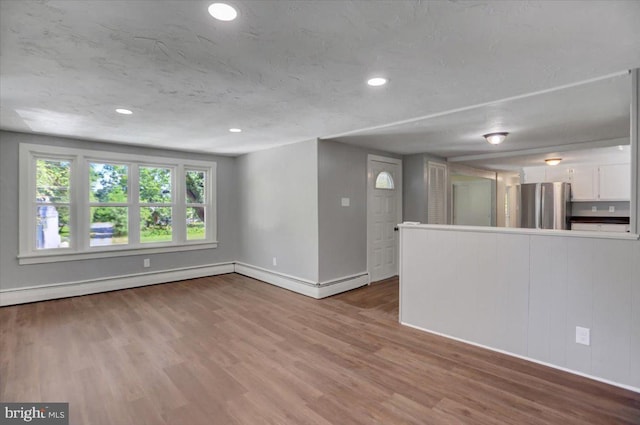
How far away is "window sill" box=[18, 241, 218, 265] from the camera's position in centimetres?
428

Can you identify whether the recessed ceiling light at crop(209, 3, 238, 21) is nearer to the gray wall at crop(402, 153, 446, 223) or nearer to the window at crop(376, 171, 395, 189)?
the window at crop(376, 171, 395, 189)

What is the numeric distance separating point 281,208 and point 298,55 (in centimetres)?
336

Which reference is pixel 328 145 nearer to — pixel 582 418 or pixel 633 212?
pixel 633 212

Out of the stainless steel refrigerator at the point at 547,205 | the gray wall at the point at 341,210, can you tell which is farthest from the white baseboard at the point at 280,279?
the stainless steel refrigerator at the point at 547,205

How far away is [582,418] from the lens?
1.96 m

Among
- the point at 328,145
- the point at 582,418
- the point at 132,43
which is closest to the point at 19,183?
the point at 132,43

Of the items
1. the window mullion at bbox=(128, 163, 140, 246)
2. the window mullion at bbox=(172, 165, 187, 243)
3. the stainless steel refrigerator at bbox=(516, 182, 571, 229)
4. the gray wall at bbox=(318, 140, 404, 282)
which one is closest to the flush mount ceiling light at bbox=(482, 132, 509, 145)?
the gray wall at bbox=(318, 140, 404, 282)

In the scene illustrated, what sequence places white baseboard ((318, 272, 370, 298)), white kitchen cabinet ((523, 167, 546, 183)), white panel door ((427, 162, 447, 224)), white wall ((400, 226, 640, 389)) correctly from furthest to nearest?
white kitchen cabinet ((523, 167, 546, 183)) < white panel door ((427, 162, 447, 224)) < white baseboard ((318, 272, 370, 298)) < white wall ((400, 226, 640, 389))

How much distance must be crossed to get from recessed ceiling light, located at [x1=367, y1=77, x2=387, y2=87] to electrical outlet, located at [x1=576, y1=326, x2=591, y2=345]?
2474 mm

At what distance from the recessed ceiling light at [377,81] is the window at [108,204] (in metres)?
4.27

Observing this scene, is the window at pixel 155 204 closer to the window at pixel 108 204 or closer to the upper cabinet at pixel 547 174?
the window at pixel 108 204

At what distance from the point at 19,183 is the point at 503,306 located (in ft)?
19.6

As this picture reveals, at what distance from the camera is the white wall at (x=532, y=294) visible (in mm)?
2301

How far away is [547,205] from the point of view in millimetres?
6410
